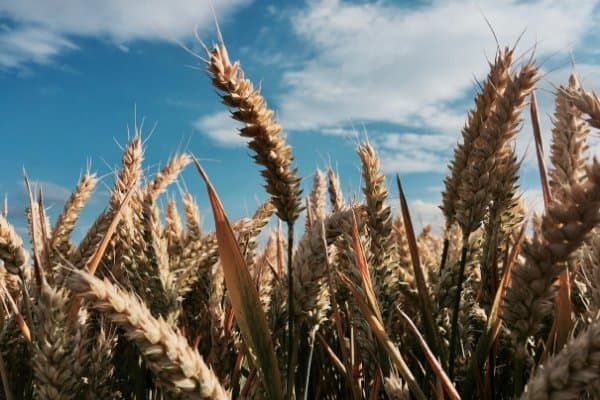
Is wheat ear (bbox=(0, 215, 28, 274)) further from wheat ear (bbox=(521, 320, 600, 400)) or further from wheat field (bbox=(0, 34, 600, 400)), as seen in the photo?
wheat ear (bbox=(521, 320, 600, 400))

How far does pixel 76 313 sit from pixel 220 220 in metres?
0.51

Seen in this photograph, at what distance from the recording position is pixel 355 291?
150 cm

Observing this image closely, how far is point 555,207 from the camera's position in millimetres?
1255

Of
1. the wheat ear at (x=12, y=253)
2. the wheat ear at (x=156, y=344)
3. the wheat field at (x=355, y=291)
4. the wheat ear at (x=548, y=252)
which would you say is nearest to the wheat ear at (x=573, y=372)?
the wheat field at (x=355, y=291)

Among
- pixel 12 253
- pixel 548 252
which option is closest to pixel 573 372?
pixel 548 252

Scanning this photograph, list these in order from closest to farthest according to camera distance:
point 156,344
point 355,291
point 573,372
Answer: point 573,372 < point 156,344 < point 355,291

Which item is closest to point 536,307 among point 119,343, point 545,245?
point 545,245

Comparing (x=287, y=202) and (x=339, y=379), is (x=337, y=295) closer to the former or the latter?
(x=339, y=379)

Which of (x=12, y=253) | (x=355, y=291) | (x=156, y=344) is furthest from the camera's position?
(x=12, y=253)

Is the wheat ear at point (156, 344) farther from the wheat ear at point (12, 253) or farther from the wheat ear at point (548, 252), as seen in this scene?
the wheat ear at point (12, 253)

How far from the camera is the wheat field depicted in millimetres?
1244

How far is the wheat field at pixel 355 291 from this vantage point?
1244mm

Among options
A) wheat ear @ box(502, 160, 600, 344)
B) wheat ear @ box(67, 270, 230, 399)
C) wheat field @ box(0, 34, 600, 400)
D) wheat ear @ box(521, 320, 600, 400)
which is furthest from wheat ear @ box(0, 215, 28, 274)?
wheat ear @ box(521, 320, 600, 400)

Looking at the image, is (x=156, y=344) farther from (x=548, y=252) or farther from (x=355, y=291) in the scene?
(x=548, y=252)
